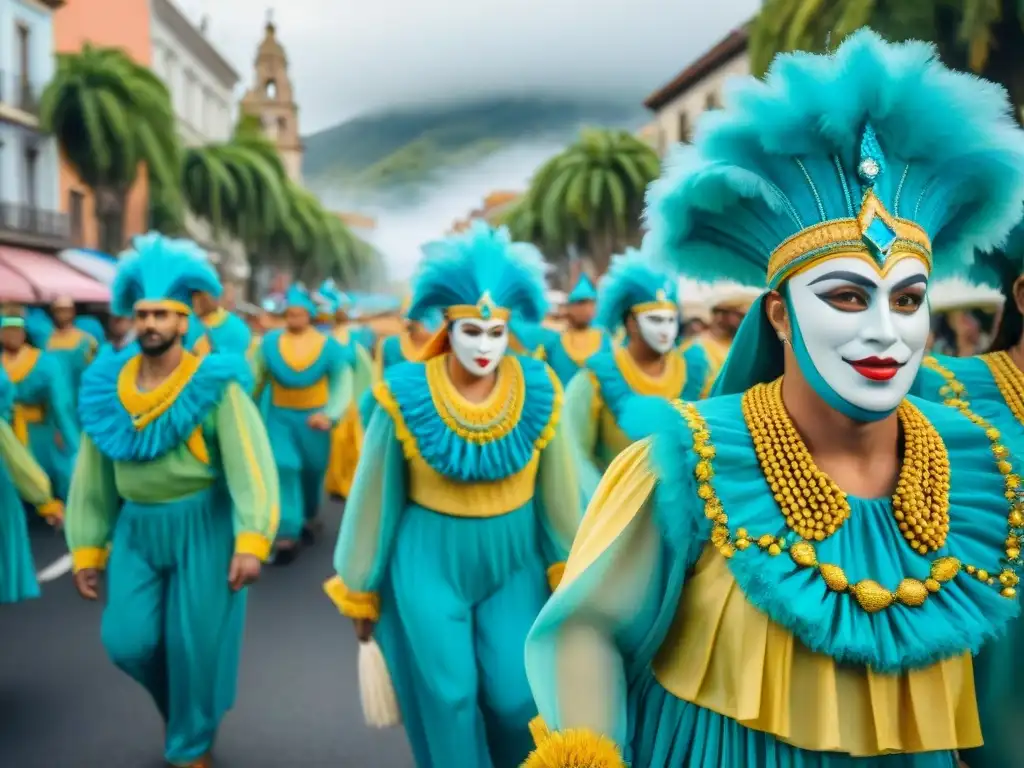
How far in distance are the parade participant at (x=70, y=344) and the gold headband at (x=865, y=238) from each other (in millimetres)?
9394

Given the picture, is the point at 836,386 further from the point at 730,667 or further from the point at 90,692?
the point at 90,692

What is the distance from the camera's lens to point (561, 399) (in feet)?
13.8

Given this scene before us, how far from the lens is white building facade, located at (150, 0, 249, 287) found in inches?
1652

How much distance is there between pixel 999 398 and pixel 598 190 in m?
28.5

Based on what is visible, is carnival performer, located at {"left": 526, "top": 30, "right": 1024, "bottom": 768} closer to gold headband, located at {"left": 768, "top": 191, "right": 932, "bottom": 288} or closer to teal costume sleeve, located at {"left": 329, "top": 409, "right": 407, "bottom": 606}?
gold headband, located at {"left": 768, "top": 191, "right": 932, "bottom": 288}

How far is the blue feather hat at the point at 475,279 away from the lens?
14.0ft

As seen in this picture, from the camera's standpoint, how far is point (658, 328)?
6254mm

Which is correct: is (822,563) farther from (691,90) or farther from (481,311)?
(691,90)

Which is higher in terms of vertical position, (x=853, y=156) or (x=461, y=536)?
(x=853, y=156)

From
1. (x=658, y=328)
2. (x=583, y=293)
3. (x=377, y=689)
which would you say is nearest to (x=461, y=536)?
(x=377, y=689)

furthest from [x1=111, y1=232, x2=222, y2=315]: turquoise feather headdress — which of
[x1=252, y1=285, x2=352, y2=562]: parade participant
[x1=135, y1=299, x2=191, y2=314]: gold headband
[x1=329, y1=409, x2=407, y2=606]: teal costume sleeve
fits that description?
[x1=252, y1=285, x2=352, y2=562]: parade participant

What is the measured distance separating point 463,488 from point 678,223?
1.99 m

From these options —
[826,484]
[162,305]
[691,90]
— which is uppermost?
[691,90]

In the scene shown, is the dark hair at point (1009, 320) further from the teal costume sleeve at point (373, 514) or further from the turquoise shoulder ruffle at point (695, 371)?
the turquoise shoulder ruffle at point (695, 371)
